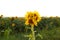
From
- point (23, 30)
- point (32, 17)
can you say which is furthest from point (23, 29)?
point (32, 17)

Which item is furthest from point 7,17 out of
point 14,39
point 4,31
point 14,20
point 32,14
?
point 32,14

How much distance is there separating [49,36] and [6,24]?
137 cm

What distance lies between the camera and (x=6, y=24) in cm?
692

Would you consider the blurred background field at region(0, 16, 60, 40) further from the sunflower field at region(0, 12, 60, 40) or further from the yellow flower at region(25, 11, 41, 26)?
the yellow flower at region(25, 11, 41, 26)

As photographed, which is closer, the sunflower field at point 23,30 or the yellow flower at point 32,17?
the yellow flower at point 32,17

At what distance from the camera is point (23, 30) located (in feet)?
23.1

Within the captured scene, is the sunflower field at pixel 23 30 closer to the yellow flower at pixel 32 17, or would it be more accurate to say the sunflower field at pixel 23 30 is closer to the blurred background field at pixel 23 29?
the blurred background field at pixel 23 29

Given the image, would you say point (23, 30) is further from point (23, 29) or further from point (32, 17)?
point (32, 17)

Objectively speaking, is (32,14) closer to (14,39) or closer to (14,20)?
(14,39)

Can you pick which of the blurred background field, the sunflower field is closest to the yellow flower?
the sunflower field

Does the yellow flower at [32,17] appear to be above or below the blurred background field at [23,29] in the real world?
above

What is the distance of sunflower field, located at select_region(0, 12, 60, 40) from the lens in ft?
20.4

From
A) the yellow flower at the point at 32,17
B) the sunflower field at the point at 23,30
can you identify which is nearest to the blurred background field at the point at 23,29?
the sunflower field at the point at 23,30

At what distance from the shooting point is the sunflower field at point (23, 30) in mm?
6230
